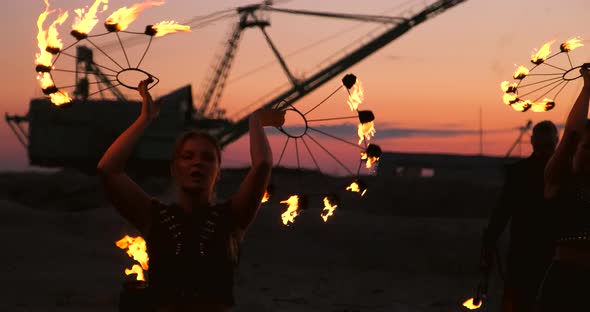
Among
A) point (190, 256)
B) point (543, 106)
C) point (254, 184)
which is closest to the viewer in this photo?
point (190, 256)

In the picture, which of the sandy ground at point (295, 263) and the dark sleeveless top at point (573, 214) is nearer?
the dark sleeveless top at point (573, 214)

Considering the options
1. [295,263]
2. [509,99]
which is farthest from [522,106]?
[295,263]

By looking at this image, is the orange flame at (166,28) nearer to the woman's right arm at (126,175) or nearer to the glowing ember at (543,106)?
the woman's right arm at (126,175)

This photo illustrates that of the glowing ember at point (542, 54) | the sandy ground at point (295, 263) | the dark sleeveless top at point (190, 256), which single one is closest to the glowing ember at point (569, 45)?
the glowing ember at point (542, 54)

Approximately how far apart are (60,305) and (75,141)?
1072 inches

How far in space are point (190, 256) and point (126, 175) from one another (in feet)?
1.66

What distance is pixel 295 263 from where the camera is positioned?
20.6 metres

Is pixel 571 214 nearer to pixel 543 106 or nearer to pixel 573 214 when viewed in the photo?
pixel 573 214

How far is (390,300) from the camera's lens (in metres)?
16.0

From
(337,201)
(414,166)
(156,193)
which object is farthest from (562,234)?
(414,166)

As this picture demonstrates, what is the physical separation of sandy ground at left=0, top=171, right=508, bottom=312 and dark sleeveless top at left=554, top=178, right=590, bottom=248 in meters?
9.47

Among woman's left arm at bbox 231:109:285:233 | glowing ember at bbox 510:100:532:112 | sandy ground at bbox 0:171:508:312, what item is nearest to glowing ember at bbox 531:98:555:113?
glowing ember at bbox 510:100:532:112

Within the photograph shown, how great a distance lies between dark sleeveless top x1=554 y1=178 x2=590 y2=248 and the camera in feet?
15.3

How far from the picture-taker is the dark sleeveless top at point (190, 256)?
11.7ft
